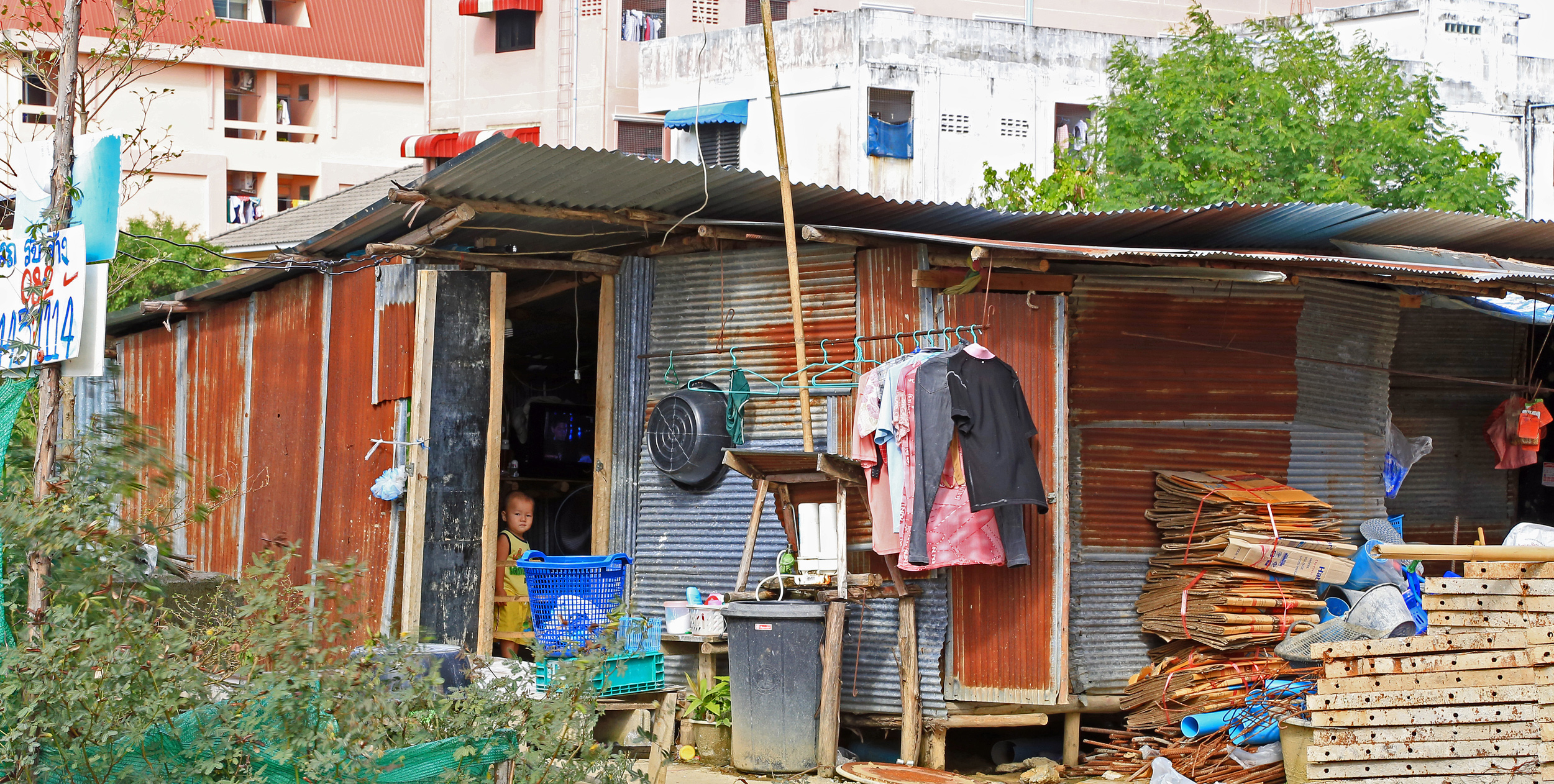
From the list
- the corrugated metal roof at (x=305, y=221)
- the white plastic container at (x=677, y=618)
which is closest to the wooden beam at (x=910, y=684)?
the white plastic container at (x=677, y=618)

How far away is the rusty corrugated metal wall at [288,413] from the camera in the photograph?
9.69m

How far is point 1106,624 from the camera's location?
28.9 ft

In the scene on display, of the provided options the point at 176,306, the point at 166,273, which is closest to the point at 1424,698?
the point at 176,306

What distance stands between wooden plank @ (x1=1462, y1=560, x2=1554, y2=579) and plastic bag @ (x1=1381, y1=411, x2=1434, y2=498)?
2.28 m

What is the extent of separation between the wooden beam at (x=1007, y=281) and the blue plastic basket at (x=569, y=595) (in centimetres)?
269

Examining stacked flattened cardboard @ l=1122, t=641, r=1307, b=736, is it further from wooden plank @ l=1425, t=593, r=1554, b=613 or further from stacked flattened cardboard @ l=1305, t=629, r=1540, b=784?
wooden plank @ l=1425, t=593, r=1554, b=613

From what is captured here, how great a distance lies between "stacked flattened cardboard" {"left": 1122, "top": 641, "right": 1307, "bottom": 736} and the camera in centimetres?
813

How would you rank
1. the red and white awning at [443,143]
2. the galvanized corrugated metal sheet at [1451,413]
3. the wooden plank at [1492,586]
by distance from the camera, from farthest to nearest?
1. the red and white awning at [443,143]
2. the galvanized corrugated metal sheet at [1451,413]
3. the wooden plank at [1492,586]

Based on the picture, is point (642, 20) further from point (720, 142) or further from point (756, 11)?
point (720, 142)

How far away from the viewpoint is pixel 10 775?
15.6 ft

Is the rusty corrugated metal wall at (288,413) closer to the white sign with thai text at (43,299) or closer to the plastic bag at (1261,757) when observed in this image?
the white sign with thai text at (43,299)

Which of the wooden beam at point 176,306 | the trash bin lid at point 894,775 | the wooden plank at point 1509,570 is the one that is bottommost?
the trash bin lid at point 894,775

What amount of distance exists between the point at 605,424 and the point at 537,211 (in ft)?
5.71

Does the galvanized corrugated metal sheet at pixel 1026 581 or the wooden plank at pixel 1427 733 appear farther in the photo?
the galvanized corrugated metal sheet at pixel 1026 581
